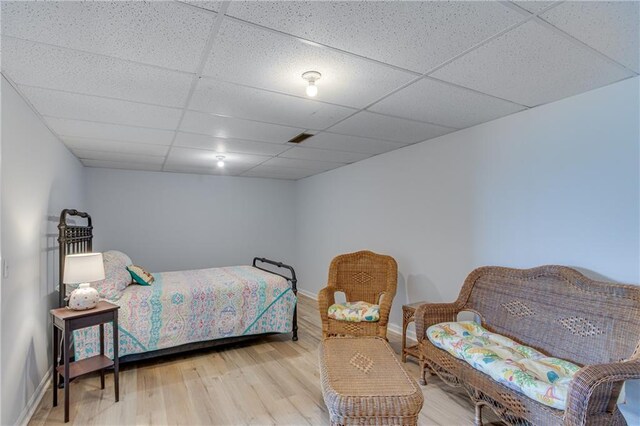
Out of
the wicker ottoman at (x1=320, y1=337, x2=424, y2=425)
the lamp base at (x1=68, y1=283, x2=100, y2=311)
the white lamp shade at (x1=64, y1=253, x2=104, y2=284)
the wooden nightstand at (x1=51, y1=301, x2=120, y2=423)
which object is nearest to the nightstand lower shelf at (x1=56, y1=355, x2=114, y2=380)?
the wooden nightstand at (x1=51, y1=301, x2=120, y2=423)

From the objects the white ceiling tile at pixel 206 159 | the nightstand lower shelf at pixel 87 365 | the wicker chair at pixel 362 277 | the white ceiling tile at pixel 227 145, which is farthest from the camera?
the white ceiling tile at pixel 206 159

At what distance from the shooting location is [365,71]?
6.36 ft

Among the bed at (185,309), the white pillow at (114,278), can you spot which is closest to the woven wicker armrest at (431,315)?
the bed at (185,309)

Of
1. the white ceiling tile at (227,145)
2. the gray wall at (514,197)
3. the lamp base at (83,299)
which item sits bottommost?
the lamp base at (83,299)

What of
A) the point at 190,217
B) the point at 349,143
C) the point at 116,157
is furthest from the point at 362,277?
the point at 116,157

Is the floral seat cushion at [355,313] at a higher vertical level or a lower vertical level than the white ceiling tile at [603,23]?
lower

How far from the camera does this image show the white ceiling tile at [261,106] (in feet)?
7.22

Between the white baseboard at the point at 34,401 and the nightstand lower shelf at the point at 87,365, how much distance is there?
0.20m

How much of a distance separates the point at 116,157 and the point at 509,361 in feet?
15.6

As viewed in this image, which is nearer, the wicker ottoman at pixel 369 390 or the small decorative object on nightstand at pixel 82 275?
the wicker ottoman at pixel 369 390

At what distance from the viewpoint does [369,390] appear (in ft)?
6.01

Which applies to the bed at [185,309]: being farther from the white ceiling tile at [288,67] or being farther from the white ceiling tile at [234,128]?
the white ceiling tile at [288,67]

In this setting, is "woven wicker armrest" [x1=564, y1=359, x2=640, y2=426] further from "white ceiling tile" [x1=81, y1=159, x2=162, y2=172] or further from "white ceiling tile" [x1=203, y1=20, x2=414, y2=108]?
"white ceiling tile" [x1=81, y1=159, x2=162, y2=172]

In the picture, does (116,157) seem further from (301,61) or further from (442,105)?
(442,105)
